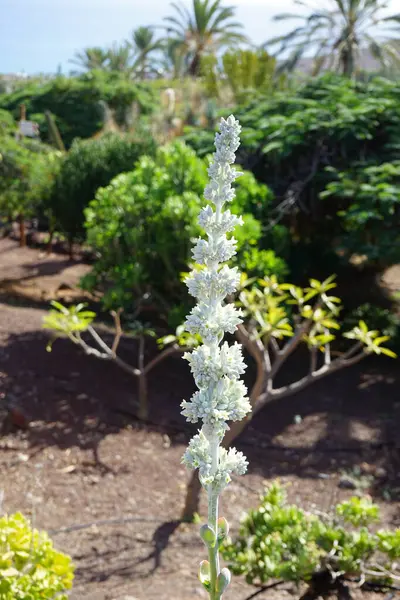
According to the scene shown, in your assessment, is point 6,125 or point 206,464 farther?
point 6,125

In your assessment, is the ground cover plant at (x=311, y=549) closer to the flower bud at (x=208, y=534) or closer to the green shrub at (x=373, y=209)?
the flower bud at (x=208, y=534)

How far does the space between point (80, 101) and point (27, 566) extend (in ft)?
88.8

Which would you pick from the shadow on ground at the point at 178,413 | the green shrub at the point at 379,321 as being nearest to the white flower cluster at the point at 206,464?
the shadow on ground at the point at 178,413

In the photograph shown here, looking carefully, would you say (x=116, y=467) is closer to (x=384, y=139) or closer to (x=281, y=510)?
(x=281, y=510)

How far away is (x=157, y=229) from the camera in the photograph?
24.8 feet

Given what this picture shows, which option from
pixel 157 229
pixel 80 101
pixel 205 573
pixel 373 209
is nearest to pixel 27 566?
pixel 205 573

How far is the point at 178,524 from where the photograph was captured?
492 cm

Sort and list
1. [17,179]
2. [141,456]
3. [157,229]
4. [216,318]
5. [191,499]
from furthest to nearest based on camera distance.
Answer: [17,179] < [157,229] < [141,456] < [191,499] < [216,318]

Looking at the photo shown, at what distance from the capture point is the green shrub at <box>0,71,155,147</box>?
89.3ft

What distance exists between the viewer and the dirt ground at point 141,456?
444 cm

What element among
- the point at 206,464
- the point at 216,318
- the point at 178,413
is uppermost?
the point at 216,318

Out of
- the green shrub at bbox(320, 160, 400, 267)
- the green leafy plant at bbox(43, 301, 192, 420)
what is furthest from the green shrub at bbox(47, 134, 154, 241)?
the green shrub at bbox(320, 160, 400, 267)

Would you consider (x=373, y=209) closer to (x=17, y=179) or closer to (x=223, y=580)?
(x=223, y=580)

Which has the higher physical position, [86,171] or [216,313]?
[216,313]
